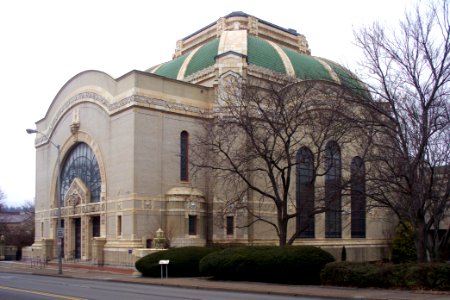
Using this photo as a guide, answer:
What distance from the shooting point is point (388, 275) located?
861 inches

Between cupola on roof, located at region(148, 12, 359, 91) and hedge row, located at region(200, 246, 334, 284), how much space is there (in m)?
18.9

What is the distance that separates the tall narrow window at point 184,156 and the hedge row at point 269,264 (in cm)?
1600

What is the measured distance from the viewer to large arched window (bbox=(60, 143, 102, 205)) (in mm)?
47500

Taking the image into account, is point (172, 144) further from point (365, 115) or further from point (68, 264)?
point (365, 115)

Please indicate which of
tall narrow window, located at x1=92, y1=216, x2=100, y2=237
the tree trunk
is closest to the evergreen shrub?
tall narrow window, located at x1=92, y1=216, x2=100, y2=237

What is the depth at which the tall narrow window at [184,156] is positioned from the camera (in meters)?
44.7

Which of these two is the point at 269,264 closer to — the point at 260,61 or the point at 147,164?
the point at 147,164

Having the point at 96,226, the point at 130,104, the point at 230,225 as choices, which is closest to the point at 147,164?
the point at 130,104

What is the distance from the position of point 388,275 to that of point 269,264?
5.96 metres

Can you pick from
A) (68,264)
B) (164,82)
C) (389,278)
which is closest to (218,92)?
(164,82)

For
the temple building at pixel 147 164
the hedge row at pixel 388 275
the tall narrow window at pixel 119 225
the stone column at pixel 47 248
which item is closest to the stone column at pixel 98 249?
the temple building at pixel 147 164

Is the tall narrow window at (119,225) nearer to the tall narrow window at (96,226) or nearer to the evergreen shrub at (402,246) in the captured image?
the tall narrow window at (96,226)

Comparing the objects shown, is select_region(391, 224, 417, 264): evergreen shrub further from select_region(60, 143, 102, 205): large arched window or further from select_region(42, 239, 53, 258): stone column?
select_region(42, 239, 53, 258): stone column

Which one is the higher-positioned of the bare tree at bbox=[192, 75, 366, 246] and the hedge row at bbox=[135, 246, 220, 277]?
the bare tree at bbox=[192, 75, 366, 246]
